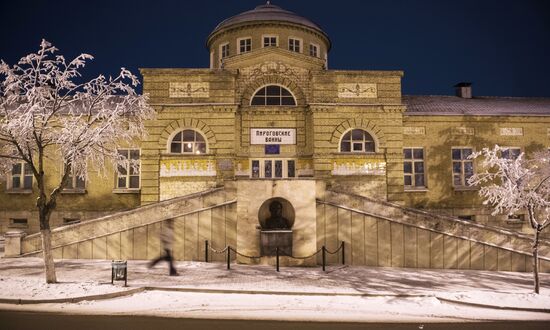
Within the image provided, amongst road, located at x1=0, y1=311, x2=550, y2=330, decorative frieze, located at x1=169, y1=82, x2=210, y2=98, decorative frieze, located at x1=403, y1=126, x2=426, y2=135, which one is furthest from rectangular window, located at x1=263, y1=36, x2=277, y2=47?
road, located at x1=0, y1=311, x2=550, y2=330

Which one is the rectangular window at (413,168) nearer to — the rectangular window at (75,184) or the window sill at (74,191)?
the window sill at (74,191)

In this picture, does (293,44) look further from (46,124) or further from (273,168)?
(46,124)

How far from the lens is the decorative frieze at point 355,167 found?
72.4ft

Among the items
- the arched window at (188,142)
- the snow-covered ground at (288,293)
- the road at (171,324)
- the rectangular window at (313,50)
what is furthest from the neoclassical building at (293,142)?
the road at (171,324)

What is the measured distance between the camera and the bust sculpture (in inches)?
625

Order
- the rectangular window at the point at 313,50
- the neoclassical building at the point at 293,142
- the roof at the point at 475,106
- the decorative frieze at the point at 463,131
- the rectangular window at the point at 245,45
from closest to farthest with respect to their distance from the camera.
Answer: the neoclassical building at the point at 293,142 < the decorative frieze at the point at 463,131 < the roof at the point at 475,106 < the rectangular window at the point at 245,45 < the rectangular window at the point at 313,50

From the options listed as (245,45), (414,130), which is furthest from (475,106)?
(245,45)

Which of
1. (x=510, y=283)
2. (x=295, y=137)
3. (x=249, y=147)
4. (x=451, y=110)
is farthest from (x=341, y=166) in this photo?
(x=510, y=283)

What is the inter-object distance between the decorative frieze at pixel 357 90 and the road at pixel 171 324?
15572mm

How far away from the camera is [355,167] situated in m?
22.1

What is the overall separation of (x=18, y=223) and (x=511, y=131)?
32.0 metres

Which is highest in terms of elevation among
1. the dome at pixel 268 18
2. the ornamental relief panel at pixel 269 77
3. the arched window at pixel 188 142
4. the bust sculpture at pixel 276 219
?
the dome at pixel 268 18

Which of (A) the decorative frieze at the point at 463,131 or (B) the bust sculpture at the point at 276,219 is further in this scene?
(A) the decorative frieze at the point at 463,131

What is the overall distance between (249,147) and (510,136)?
17.3 m
